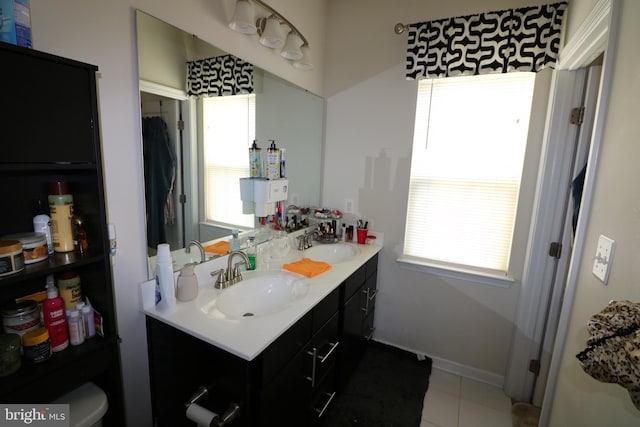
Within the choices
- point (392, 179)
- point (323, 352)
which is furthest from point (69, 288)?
point (392, 179)

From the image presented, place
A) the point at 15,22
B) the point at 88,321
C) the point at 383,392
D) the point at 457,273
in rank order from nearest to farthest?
the point at 15,22
the point at 88,321
the point at 383,392
the point at 457,273

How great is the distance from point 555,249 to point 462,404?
1151 millimetres

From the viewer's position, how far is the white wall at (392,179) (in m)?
2.03

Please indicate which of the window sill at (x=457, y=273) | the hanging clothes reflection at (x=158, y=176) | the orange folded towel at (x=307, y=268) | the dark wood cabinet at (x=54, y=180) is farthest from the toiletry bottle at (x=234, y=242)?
the window sill at (x=457, y=273)

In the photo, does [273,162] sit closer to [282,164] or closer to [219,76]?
[282,164]

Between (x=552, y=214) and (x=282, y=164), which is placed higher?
(x=282, y=164)

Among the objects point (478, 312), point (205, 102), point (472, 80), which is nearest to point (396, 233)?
point (478, 312)

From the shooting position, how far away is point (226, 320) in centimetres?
111

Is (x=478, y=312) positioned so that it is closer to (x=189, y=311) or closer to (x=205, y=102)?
(x=189, y=311)

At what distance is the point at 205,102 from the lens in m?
1.38

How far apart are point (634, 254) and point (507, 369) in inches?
65.4

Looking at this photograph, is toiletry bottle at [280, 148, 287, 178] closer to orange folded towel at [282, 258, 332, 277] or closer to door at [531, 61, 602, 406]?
orange folded towel at [282, 258, 332, 277]

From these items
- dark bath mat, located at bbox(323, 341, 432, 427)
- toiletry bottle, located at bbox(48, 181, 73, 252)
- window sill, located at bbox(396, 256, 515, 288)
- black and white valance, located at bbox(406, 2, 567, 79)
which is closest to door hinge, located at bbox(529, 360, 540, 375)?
window sill, located at bbox(396, 256, 515, 288)

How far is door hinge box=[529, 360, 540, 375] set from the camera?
186cm
